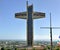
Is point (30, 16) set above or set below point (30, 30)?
above

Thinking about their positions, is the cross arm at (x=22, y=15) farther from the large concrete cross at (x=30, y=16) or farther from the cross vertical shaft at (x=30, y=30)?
the cross vertical shaft at (x=30, y=30)

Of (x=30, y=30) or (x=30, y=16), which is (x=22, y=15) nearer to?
(x=30, y=16)

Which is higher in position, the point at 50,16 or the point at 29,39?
the point at 50,16

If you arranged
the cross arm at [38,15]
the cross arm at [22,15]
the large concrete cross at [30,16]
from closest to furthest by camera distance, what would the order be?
the large concrete cross at [30,16]
the cross arm at [22,15]
the cross arm at [38,15]

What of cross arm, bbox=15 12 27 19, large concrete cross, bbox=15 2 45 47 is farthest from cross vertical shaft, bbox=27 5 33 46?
cross arm, bbox=15 12 27 19

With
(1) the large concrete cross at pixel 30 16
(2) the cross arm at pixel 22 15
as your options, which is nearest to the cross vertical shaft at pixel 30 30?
(1) the large concrete cross at pixel 30 16

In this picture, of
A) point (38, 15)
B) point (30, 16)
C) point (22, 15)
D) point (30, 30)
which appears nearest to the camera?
point (22, 15)

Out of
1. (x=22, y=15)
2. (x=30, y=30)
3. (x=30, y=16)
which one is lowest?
(x=30, y=30)

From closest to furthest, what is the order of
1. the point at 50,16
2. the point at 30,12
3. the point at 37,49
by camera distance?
the point at 50,16 < the point at 37,49 < the point at 30,12

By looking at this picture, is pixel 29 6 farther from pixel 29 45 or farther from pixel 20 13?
pixel 29 45

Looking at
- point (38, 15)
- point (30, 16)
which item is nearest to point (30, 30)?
point (30, 16)

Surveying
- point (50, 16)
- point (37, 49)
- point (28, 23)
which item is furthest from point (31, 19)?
point (50, 16)

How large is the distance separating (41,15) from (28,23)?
5756mm

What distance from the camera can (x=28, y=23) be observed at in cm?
8319
